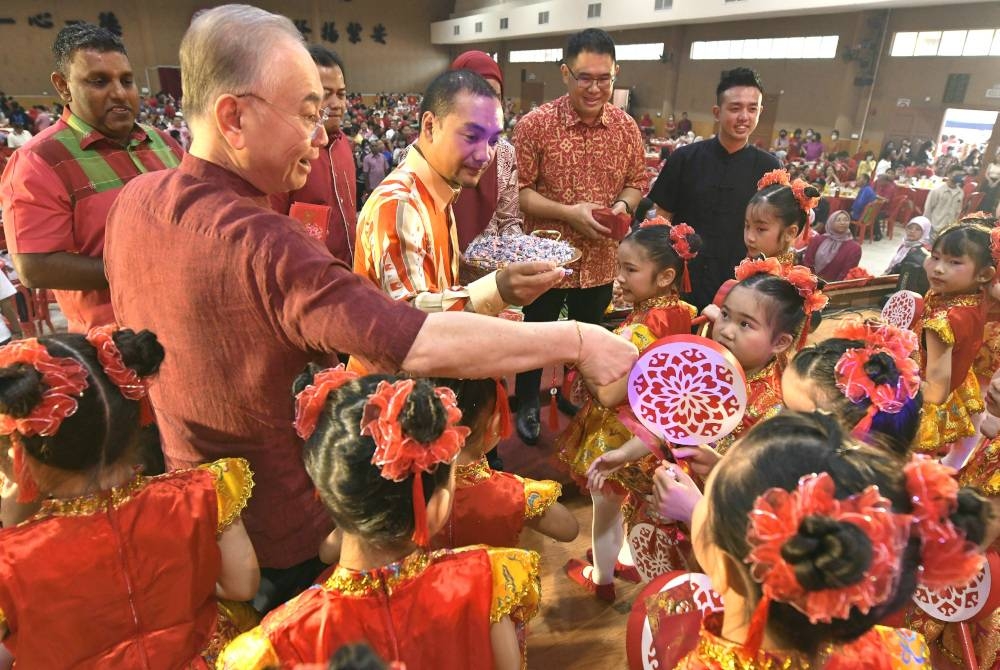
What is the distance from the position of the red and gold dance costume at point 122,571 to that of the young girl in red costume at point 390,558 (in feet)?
0.71

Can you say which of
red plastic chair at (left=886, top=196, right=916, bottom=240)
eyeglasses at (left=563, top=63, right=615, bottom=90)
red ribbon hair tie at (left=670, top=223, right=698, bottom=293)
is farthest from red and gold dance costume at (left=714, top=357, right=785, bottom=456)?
red plastic chair at (left=886, top=196, right=916, bottom=240)

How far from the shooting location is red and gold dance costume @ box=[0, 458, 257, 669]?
965 millimetres

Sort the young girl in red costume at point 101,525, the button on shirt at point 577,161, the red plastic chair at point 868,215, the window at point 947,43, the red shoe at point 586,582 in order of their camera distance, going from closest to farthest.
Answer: the young girl in red costume at point 101,525 → the red shoe at point 586,582 → the button on shirt at point 577,161 → the red plastic chair at point 868,215 → the window at point 947,43

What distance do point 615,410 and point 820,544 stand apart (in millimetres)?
1095

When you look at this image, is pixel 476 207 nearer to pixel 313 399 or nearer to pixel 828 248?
pixel 313 399

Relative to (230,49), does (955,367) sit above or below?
below

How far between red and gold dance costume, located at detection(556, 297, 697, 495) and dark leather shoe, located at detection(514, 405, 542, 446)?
85 cm

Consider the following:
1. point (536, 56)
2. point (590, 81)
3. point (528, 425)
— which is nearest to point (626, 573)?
point (528, 425)

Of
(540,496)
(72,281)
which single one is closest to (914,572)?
(540,496)

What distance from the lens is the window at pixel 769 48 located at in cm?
1211

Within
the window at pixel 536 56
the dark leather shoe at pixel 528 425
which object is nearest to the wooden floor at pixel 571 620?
the dark leather shoe at pixel 528 425

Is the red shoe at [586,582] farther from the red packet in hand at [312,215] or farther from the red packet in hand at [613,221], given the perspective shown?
the red packet in hand at [312,215]

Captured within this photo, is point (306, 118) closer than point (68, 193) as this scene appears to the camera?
Yes

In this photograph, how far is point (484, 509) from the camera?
1.33 m
